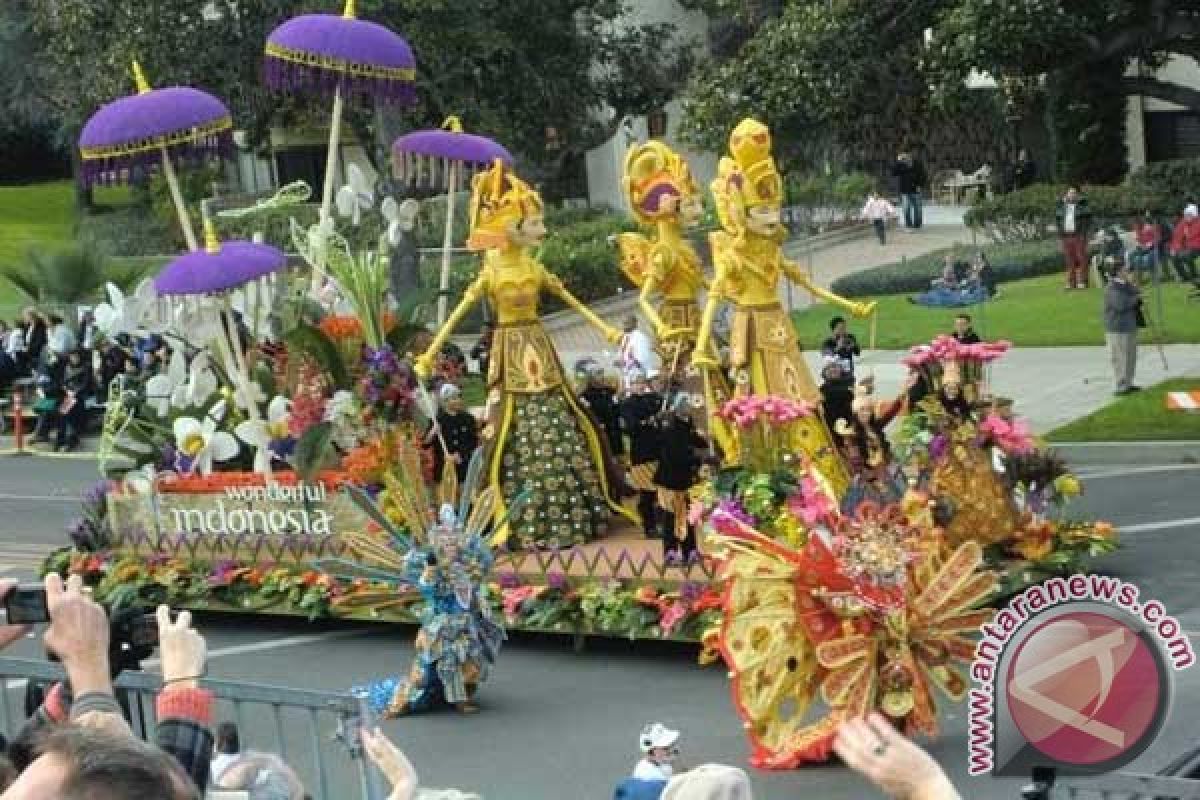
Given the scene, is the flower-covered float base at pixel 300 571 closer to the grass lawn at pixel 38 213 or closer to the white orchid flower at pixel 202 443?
the white orchid flower at pixel 202 443

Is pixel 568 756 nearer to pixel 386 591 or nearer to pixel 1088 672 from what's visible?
pixel 386 591

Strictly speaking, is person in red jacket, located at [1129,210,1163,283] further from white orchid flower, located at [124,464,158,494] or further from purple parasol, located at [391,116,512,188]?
white orchid flower, located at [124,464,158,494]

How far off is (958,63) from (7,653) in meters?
9.46

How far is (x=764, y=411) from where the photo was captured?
51.9 feet

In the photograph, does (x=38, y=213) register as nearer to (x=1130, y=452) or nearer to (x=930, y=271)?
(x=930, y=271)

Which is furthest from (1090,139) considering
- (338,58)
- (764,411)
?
(764,411)

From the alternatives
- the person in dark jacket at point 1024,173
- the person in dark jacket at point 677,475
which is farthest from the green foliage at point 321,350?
the person in dark jacket at point 1024,173

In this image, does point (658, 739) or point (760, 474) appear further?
point (760, 474)

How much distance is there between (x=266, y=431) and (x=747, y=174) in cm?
443

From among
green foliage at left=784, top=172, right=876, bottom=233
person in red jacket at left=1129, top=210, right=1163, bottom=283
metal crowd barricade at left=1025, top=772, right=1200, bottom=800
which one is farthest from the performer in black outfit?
green foliage at left=784, top=172, right=876, bottom=233

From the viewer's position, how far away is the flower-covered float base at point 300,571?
16.0m

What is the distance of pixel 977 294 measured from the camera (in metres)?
22.9

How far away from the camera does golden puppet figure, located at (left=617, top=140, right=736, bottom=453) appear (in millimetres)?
18281

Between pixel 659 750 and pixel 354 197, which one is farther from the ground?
pixel 354 197
